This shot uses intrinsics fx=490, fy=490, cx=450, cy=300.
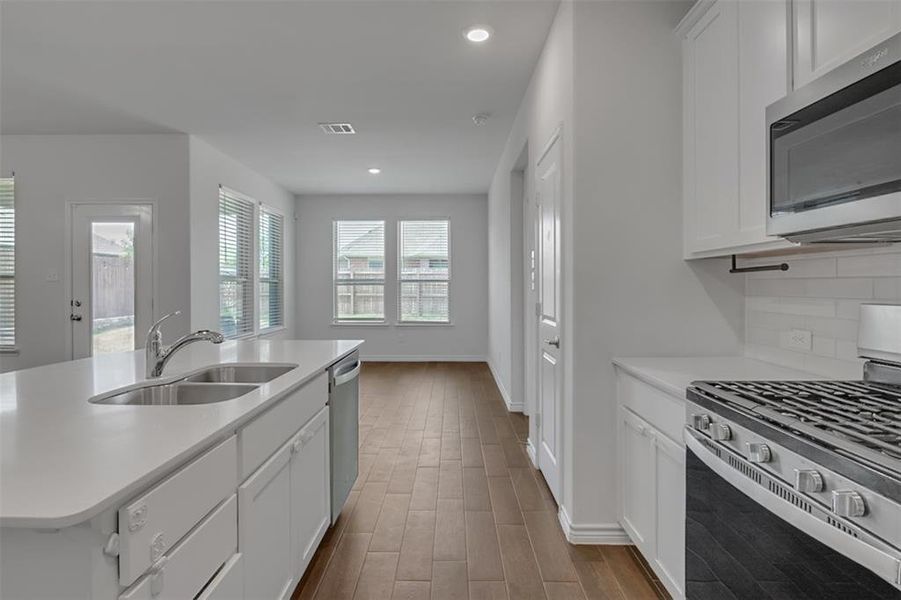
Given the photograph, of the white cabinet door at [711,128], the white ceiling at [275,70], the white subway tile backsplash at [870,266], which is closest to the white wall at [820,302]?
the white subway tile backsplash at [870,266]

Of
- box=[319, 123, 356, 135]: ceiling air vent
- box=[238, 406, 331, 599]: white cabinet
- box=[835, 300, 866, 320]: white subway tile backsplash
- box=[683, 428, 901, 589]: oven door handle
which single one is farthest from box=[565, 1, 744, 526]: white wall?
box=[319, 123, 356, 135]: ceiling air vent

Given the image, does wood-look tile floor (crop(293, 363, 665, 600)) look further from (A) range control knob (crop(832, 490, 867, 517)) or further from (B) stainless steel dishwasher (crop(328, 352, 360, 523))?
(A) range control knob (crop(832, 490, 867, 517))

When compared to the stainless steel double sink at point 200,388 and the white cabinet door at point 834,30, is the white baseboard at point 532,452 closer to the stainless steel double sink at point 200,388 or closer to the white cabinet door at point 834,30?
the stainless steel double sink at point 200,388

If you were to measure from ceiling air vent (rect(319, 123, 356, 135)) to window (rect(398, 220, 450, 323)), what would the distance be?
3.39m

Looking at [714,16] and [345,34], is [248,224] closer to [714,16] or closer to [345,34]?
[345,34]

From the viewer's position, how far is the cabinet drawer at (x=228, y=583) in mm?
1189

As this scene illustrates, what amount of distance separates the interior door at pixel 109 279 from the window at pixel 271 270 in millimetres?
1867

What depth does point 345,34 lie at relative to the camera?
9.79ft

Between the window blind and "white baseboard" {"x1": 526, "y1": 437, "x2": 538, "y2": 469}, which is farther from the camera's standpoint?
the window blind

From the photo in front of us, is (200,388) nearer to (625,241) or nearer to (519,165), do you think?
(625,241)

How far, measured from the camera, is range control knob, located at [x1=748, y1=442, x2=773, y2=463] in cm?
116

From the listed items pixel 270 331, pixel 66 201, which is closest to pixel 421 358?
pixel 270 331

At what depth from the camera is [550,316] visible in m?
2.99

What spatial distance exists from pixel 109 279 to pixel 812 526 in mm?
6138
